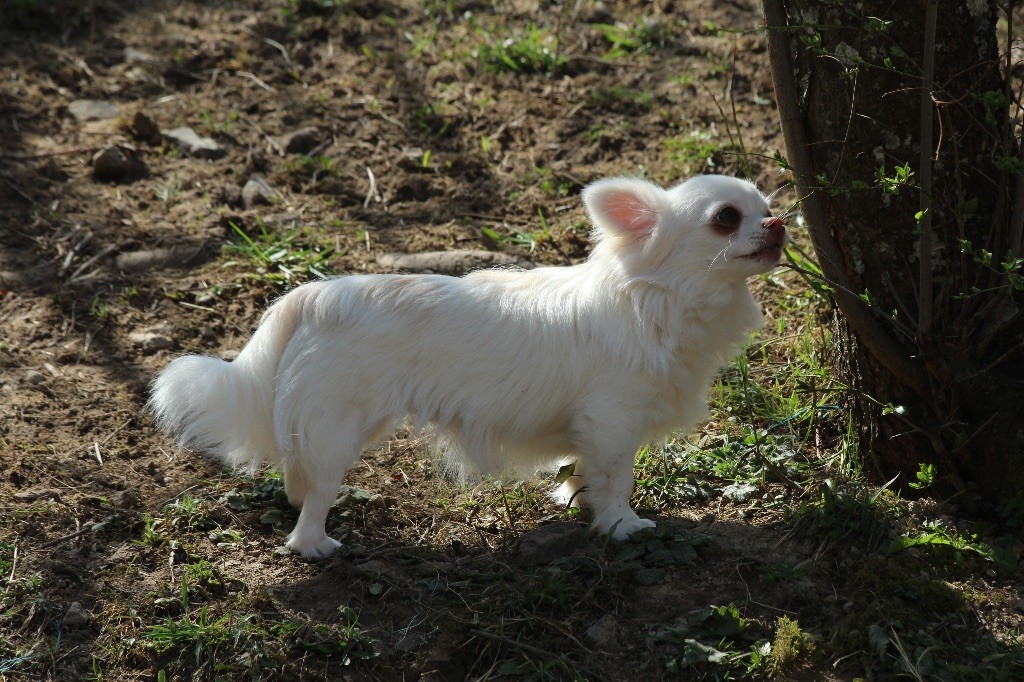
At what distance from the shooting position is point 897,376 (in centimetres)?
397

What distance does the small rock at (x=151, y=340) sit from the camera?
511 centimetres

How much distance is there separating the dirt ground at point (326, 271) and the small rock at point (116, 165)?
16mm

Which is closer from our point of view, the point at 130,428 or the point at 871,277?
the point at 871,277

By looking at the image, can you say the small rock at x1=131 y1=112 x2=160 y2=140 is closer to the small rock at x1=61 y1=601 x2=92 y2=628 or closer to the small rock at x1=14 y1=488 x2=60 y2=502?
the small rock at x1=14 y1=488 x2=60 y2=502

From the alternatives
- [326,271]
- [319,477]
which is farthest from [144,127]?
[319,477]

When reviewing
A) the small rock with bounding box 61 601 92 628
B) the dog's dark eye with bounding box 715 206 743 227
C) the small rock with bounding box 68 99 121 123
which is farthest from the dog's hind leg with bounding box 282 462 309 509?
the small rock with bounding box 68 99 121 123

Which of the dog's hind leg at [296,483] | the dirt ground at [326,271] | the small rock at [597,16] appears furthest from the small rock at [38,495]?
the small rock at [597,16]

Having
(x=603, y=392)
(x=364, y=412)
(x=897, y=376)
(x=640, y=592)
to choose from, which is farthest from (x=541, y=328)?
(x=897, y=376)

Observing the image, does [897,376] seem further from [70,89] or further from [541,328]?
[70,89]

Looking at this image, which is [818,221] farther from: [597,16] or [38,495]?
[597,16]

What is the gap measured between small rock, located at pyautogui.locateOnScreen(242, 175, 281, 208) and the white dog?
7.20ft

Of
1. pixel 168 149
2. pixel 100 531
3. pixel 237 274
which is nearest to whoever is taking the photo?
pixel 100 531

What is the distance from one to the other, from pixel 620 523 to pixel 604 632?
525mm

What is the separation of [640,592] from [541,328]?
1.05 m
